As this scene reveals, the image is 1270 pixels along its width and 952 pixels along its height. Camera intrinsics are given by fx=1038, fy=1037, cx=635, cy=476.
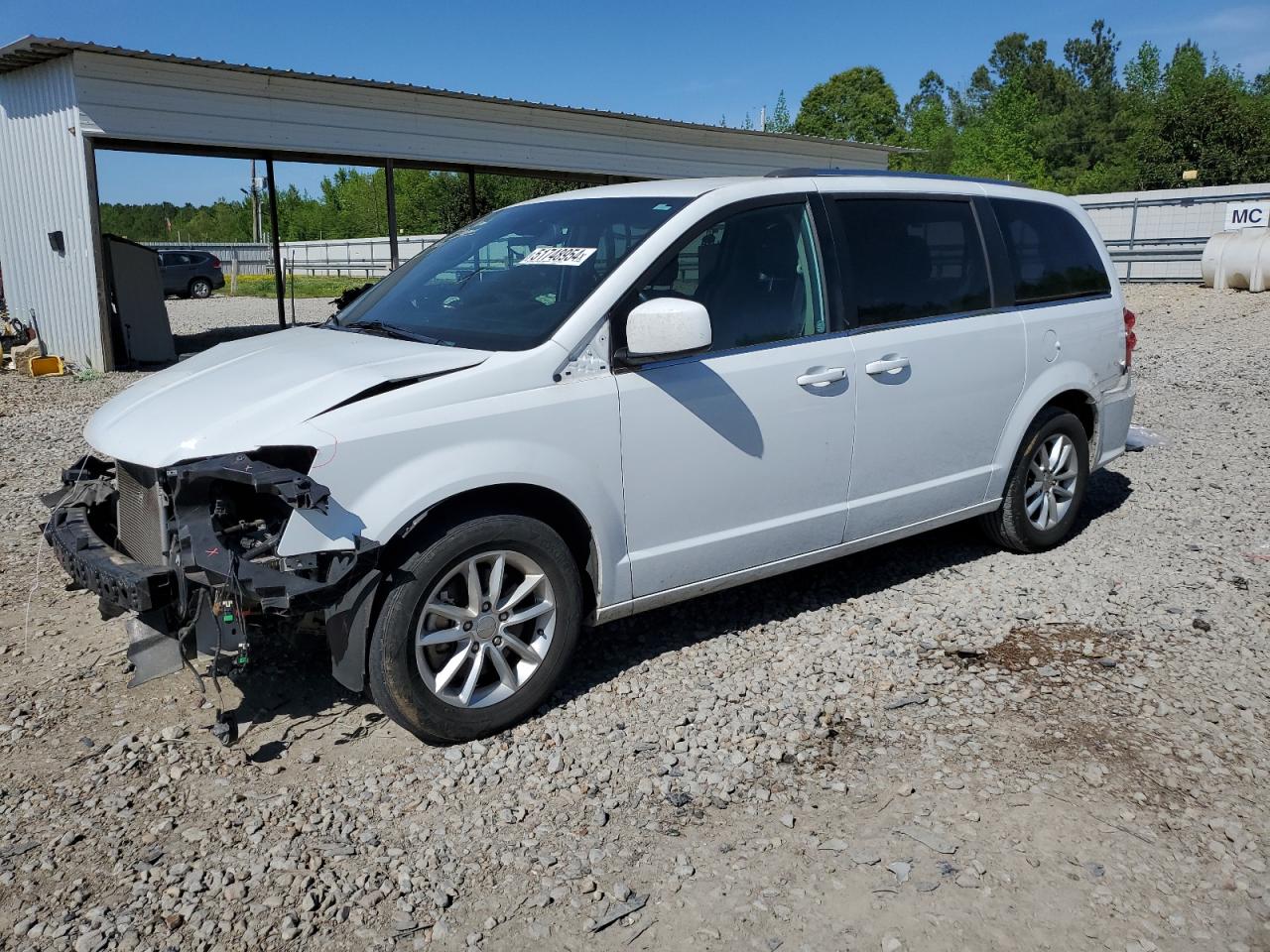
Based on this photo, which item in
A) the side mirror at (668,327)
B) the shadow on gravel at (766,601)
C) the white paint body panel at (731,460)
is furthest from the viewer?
the shadow on gravel at (766,601)

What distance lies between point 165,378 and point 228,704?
4.33ft

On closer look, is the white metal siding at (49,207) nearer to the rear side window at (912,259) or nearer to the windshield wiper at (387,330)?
the windshield wiper at (387,330)

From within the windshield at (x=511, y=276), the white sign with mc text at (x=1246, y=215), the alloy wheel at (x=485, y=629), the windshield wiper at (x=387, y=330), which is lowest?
the alloy wheel at (x=485, y=629)

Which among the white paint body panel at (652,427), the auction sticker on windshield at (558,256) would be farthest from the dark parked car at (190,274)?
the white paint body panel at (652,427)

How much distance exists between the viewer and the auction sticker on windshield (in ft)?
13.8

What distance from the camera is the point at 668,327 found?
12.4 feet

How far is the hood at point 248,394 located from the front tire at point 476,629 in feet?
1.94

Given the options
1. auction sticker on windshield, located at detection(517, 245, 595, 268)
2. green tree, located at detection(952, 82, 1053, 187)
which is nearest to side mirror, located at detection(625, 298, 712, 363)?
auction sticker on windshield, located at detection(517, 245, 595, 268)

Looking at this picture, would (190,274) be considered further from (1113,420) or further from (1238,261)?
(1113,420)

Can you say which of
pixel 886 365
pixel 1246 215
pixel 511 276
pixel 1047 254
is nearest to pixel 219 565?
pixel 511 276

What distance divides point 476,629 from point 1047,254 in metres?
3.86

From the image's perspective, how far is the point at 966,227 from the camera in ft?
17.4

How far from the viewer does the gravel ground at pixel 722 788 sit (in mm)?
2879

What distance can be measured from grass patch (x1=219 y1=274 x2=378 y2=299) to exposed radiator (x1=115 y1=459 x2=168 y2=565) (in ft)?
103
